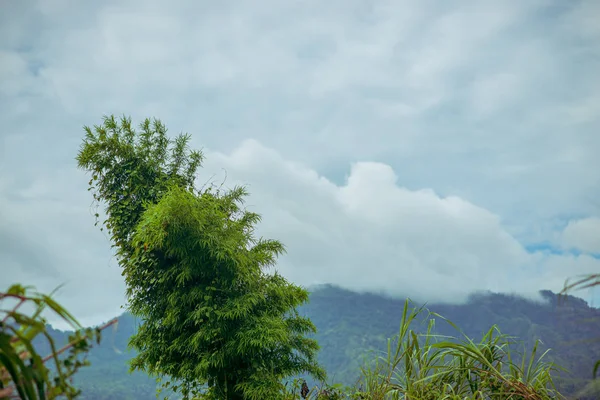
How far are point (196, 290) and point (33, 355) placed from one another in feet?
25.4

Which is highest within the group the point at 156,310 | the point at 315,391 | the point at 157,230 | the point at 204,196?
the point at 204,196

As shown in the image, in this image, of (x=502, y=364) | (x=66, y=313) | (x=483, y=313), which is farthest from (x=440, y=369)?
(x=483, y=313)

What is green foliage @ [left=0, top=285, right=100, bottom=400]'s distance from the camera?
77 centimetres

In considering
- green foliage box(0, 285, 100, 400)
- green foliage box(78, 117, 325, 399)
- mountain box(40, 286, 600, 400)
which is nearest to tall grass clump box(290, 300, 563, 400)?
green foliage box(0, 285, 100, 400)

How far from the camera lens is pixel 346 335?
111 meters

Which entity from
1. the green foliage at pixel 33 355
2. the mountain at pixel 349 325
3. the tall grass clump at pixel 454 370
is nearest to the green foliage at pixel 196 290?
the tall grass clump at pixel 454 370

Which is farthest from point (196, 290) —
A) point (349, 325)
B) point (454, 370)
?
point (349, 325)

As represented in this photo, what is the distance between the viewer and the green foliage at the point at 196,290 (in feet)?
26.1

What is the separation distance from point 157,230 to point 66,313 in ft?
24.4

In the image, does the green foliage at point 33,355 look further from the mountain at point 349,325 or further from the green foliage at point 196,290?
the mountain at point 349,325

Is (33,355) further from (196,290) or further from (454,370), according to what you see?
(196,290)

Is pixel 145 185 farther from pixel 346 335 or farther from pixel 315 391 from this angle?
pixel 346 335

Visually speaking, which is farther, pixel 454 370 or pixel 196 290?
pixel 196 290

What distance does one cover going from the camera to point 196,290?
831 centimetres
